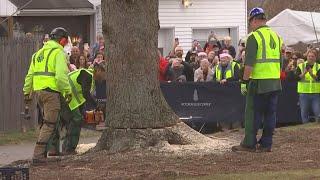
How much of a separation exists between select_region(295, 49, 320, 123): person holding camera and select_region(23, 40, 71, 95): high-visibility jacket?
7446 millimetres

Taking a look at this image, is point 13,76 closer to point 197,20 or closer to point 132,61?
point 132,61

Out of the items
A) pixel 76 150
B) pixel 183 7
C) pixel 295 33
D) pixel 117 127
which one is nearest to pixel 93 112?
pixel 76 150

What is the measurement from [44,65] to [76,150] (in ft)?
5.51

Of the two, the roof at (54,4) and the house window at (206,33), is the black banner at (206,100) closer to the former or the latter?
the roof at (54,4)

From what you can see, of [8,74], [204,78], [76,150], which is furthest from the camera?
[204,78]

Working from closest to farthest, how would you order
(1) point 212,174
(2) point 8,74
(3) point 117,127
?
1. (1) point 212,174
2. (3) point 117,127
3. (2) point 8,74

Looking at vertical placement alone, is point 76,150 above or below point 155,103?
below

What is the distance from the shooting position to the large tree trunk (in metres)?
11.2

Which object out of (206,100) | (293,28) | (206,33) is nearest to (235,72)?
(206,100)

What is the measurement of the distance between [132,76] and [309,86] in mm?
7196

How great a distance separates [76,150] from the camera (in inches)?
486

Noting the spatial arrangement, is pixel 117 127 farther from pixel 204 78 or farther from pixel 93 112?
pixel 204 78

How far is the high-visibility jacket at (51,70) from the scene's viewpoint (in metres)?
11.2

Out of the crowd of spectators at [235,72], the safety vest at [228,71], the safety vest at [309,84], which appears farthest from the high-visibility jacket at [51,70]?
the safety vest at [309,84]
